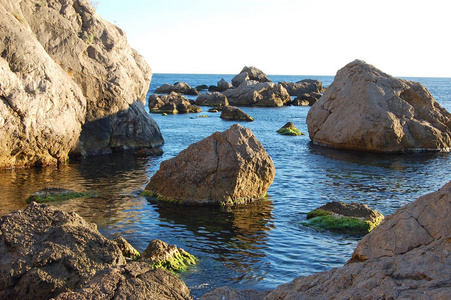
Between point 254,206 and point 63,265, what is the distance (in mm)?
11152

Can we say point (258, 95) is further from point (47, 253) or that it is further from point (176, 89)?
point (47, 253)

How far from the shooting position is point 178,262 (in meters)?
12.2

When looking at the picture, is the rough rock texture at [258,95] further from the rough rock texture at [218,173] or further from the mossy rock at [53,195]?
the mossy rock at [53,195]

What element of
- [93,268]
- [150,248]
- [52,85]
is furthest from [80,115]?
[93,268]

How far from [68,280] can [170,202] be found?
34.6ft

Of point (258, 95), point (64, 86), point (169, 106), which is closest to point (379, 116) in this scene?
point (64, 86)

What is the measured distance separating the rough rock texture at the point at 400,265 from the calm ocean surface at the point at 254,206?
212 inches

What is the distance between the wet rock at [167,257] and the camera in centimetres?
1185

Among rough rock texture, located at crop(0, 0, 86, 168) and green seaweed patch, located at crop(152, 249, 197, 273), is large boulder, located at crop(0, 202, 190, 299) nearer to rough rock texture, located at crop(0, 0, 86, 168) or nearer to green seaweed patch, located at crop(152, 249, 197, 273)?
green seaweed patch, located at crop(152, 249, 197, 273)

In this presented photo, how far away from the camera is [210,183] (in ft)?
61.4

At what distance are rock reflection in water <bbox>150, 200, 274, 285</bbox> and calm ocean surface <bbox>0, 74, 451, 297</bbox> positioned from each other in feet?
0.10

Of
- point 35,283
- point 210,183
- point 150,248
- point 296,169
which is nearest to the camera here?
point 35,283

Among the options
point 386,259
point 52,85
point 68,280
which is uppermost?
point 52,85

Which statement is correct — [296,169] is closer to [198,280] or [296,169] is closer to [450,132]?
[450,132]
